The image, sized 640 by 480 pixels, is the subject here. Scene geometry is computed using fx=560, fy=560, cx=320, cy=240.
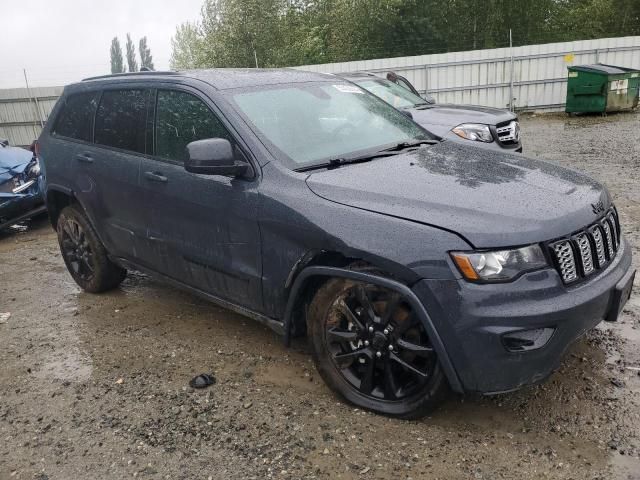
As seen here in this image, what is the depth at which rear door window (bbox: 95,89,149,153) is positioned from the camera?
12.8 ft

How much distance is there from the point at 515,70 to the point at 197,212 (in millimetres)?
15744

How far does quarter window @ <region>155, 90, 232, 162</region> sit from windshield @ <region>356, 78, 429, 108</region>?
15.5 feet

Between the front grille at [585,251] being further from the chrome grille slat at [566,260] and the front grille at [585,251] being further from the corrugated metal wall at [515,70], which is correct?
A: the corrugated metal wall at [515,70]

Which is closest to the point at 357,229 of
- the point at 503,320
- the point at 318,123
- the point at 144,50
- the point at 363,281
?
the point at 363,281

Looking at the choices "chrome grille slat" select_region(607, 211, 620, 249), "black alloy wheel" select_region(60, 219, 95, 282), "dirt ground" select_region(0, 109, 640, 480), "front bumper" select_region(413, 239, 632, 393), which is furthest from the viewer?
"black alloy wheel" select_region(60, 219, 95, 282)

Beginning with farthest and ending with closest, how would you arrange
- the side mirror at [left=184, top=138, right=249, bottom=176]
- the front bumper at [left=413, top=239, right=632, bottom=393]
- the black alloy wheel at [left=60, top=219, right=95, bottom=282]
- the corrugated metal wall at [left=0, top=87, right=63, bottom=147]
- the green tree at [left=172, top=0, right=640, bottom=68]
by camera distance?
the green tree at [left=172, top=0, right=640, bottom=68], the corrugated metal wall at [left=0, top=87, right=63, bottom=147], the black alloy wheel at [left=60, top=219, right=95, bottom=282], the side mirror at [left=184, top=138, right=249, bottom=176], the front bumper at [left=413, top=239, right=632, bottom=393]

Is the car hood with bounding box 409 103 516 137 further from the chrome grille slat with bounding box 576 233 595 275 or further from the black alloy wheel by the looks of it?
the chrome grille slat with bounding box 576 233 595 275

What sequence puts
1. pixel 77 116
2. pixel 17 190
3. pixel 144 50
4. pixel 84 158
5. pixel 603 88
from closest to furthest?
pixel 84 158 < pixel 77 116 < pixel 17 190 < pixel 603 88 < pixel 144 50

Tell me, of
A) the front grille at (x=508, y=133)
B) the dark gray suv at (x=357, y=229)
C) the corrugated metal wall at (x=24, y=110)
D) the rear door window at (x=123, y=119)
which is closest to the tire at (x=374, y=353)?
the dark gray suv at (x=357, y=229)

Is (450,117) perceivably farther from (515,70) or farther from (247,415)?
(515,70)

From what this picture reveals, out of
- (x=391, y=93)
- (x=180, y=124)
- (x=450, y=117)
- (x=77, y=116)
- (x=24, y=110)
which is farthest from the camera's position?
(x=24, y=110)

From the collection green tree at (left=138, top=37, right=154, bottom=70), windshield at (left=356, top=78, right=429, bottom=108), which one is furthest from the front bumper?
green tree at (left=138, top=37, right=154, bottom=70)

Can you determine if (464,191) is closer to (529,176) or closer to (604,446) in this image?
(529,176)

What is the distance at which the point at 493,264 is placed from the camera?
2396mm
